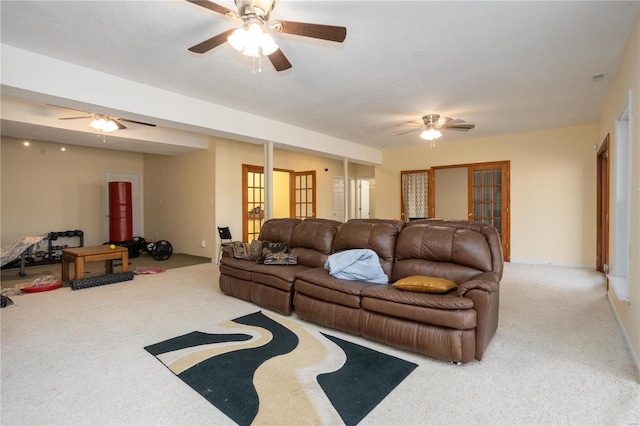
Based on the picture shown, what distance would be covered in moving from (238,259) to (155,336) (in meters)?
1.44

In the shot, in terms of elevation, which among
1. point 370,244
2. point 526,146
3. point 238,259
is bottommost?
point 238,259

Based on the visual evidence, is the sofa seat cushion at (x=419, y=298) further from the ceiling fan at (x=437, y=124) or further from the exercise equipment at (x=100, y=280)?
the exercise equipment at (x=100, y=280)

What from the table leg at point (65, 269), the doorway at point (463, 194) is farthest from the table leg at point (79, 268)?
the doorway at point (463, 194)

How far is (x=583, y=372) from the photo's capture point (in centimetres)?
227

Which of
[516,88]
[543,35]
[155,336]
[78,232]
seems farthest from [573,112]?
[78,232]

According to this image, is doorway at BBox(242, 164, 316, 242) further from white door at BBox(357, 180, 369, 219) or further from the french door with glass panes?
the french door with glass panes

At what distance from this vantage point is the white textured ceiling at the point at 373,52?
2.43 metres

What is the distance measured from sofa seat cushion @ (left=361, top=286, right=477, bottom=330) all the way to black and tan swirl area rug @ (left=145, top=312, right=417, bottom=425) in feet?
1.14

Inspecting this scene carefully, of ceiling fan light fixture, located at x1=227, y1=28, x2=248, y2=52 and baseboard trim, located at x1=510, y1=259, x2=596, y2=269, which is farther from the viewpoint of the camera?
baseboard trim, located at x1=510, y1=259, x2=596, y2=269

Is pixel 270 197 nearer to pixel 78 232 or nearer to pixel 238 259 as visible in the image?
pixel 238 259

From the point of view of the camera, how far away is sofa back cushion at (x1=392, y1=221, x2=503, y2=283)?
2.81 m

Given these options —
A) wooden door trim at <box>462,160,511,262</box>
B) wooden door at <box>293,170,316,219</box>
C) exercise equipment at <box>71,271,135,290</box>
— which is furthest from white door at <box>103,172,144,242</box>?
wooden door trim at <box>462,160,511,262</box>

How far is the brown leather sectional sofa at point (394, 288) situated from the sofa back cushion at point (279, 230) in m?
0.05

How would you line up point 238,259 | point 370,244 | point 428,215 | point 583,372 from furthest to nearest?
1. point 428,215
2. point 238,259
3. point 370,244
4. point 583,372
